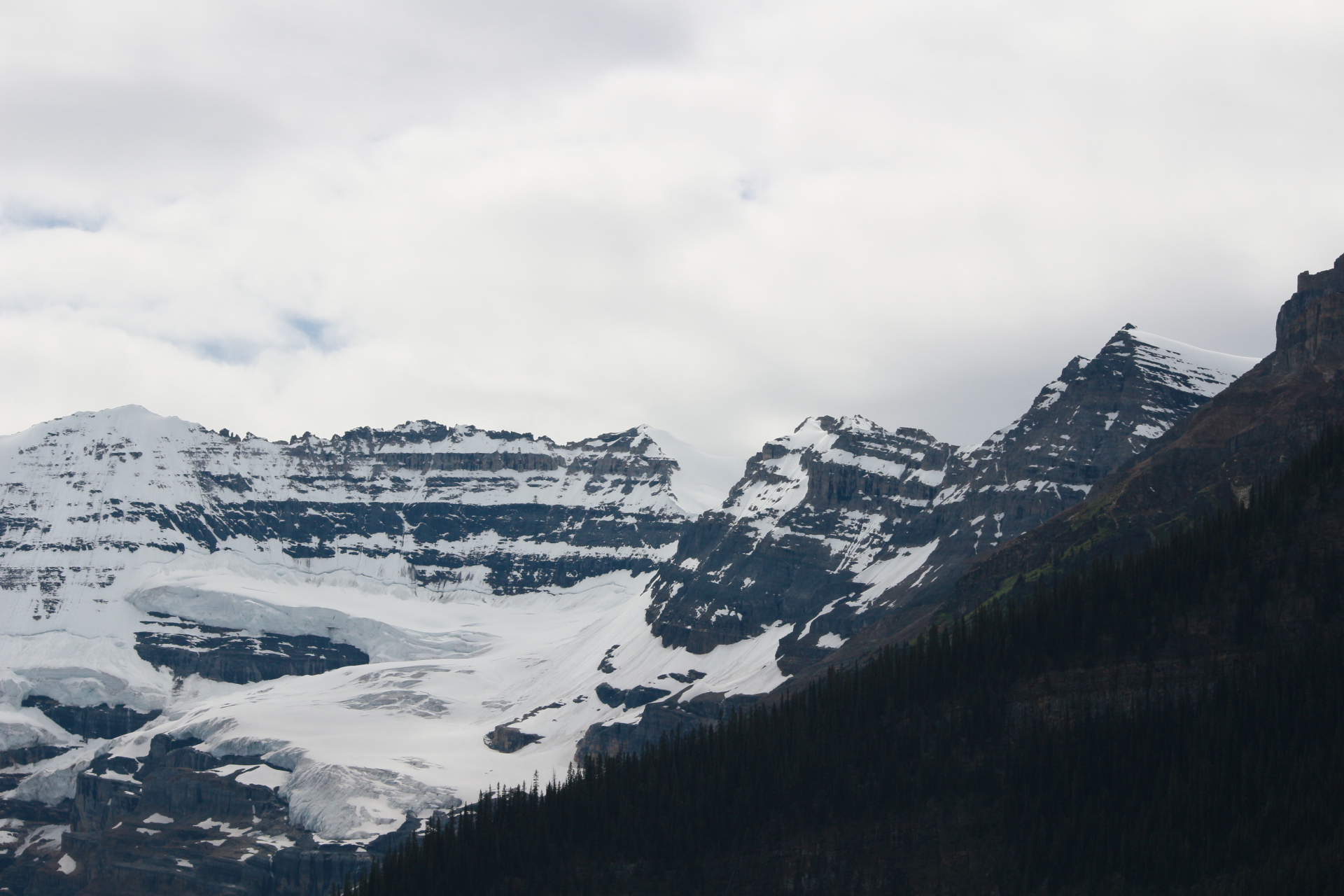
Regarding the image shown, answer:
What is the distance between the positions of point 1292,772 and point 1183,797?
39.4 feet

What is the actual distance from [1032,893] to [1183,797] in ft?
64.7

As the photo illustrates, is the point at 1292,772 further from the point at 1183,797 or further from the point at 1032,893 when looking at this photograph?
the point at 1032,893

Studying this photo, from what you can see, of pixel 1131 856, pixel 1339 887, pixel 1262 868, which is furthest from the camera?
pixel 1131 856

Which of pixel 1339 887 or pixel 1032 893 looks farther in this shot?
pixel 1032 893

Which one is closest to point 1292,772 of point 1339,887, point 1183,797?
point 1183,797

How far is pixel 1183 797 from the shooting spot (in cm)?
19800

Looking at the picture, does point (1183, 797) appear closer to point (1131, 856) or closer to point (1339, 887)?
A: point (1131, 856)

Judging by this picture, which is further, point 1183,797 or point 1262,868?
point 1183,797

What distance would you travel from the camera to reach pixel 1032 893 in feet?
649

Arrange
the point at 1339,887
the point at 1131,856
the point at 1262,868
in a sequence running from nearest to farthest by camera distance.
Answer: the point at 1339,887 → the point at 1262,868 → the point at 1131,856

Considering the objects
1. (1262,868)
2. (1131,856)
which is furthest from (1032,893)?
(1262,868)

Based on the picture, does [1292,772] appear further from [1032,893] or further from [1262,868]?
[1032,893]

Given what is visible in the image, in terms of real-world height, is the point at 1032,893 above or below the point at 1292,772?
below

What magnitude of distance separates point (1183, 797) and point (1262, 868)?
1685cm
